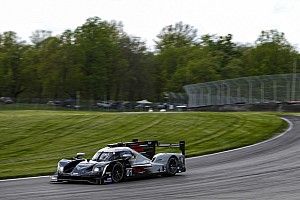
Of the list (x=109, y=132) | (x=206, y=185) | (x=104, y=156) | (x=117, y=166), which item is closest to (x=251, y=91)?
(x=109, y=132)

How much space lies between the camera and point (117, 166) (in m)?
20.6

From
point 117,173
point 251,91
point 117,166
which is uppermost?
point 251,91

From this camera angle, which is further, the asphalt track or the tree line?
the tree line

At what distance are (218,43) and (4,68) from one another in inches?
1664

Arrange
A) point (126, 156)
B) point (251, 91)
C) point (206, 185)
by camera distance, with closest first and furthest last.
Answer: point (206, 185), point (126, 156), point (251, 91)

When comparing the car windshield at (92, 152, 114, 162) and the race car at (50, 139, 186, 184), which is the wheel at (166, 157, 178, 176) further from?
the car windshield at (92, 152, 114, 162)

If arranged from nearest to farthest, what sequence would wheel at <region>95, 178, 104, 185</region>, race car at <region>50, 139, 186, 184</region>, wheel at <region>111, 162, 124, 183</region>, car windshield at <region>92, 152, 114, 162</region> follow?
wheel at <region>95, 178, 104, 185</region> < race car at <region>50, 139, 186, 184</region> < wheel at <region>111, 162, 124, 183</region> < car windshield at <region>92, 152, 114, 162</region>

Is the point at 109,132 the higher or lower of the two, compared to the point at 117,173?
higher

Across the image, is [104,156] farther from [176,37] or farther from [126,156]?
[176,37]

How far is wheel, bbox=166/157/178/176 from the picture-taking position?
22.4 meters

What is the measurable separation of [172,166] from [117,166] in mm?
2778

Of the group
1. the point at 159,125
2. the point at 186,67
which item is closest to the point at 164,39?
the point at 186,67

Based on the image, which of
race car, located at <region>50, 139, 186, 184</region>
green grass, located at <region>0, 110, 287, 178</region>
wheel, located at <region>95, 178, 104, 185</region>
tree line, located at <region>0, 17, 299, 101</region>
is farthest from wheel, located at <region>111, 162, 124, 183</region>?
tree line, located at <region>0, 17, 299, 101</region>

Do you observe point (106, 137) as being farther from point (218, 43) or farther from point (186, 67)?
point (218, 43)
